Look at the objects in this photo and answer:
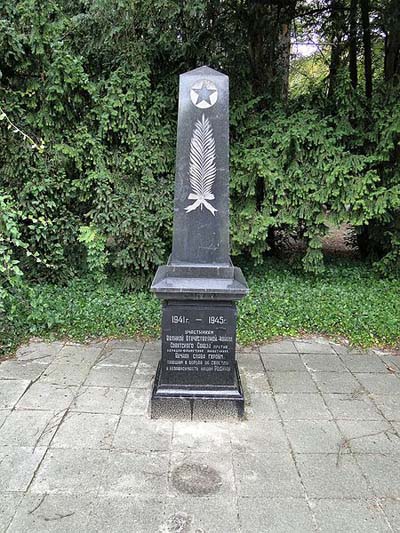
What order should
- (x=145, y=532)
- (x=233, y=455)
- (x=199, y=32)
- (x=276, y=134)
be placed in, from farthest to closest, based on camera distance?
(x=276, y=134), (x=199, y=32), (x=233, y=455), (x=145, y=532)

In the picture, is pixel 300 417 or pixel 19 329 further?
pixel 19 329

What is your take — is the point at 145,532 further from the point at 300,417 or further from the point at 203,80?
the point at 203,80

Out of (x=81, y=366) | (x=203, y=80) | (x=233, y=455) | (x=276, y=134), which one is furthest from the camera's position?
(x=276, y=134)

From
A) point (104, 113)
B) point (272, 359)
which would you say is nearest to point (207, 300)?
point (272, 359)

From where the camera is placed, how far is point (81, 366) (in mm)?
3787

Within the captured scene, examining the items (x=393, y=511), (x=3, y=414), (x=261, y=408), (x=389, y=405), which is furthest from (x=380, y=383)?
(x=3, y=414)

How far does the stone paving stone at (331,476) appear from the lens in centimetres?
231

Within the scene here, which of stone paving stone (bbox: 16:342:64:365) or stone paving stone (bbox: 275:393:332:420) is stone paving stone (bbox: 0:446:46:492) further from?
stone paving stone (bbox: 275:393:332:420)

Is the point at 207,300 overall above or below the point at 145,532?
above

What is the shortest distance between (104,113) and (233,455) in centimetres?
395

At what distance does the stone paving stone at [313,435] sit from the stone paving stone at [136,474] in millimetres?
847

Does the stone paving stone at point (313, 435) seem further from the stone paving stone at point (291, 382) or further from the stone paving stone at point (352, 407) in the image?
the stone paving stone at point (291, 382)

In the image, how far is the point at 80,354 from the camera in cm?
404

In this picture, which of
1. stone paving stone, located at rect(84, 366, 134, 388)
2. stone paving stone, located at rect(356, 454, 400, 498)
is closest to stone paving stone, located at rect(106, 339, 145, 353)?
stone paving stone, located at rect(84, 366, 134, 388)
